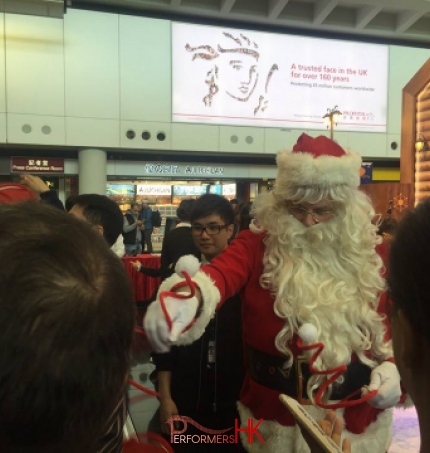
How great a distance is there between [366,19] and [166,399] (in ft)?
37.7

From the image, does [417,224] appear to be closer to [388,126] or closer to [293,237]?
[293,237]

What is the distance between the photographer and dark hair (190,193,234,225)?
2410mm

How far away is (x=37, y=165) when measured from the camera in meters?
10.0

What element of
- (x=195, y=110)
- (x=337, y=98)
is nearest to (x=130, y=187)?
(x=195, y=110)

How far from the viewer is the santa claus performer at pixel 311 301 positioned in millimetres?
1445

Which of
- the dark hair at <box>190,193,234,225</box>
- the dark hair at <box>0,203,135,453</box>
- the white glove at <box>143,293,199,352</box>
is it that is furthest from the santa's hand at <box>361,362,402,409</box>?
the dark hair at <box>190,193,234,225</box>

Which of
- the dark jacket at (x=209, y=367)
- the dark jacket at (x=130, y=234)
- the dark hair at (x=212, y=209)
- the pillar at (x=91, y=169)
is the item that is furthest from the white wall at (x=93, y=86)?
the dark jacket at (x=209, y=367)

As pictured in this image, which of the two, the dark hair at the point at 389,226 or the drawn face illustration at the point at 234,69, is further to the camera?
the drawn face illustration at the point at 234,69

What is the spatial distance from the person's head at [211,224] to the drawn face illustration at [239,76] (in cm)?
879

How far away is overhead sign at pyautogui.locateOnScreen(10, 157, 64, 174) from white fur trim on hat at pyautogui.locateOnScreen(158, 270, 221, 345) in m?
9.68

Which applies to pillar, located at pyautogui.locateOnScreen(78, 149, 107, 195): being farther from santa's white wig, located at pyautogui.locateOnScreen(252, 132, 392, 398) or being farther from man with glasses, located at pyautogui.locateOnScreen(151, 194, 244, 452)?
santa's white wig, located at pyautogui.locateOnScreen(252, 132, 392, 398)

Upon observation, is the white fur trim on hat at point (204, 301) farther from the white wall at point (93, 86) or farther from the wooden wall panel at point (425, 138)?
the white wall at point (93, 86)

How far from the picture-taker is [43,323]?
440 mm

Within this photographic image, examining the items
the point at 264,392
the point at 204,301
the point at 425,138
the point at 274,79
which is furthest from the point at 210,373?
the point at 274,79
